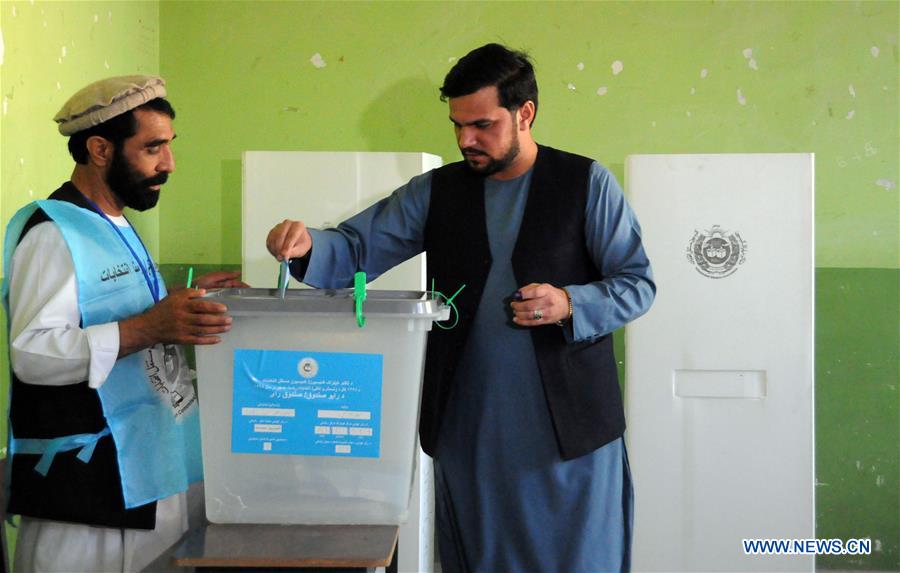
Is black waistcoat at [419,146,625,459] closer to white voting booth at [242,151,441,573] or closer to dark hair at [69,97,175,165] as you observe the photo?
dark hair at [69,97,175,165]

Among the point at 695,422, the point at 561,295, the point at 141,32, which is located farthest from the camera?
the point at 141,32

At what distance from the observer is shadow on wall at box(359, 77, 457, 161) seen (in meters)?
3.41

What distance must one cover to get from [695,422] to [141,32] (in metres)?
2.32

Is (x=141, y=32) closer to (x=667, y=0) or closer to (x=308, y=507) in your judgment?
(x=667, y=0)

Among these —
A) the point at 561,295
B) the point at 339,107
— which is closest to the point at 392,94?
the point at 339,107

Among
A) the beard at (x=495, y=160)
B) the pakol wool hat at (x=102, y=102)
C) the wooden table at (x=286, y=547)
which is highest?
the pakol wool hat at (x=102, y=102)

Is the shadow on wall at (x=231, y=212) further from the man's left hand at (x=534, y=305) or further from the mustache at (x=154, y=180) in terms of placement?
the man's left hand at (x=534, y=305)

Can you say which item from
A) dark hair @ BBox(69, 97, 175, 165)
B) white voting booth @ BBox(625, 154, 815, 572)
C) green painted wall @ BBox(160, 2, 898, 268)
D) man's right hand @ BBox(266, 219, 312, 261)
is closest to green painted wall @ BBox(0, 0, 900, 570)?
green painted wall @ BBox(160, 2, 898, 268)

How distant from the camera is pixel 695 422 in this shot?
2.88 meters

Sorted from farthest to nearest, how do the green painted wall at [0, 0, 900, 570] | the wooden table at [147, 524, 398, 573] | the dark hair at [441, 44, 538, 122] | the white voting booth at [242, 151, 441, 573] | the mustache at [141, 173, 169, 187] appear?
1. the green painted wall at [0, 0, 900, 570]
2. the white voting booth at [242, 151, 441, 573]
3. the dark hair at [441, 44, 538, 122]
4. the mustache at [141, 173, 169, 187]
5. the wooden table at [147, 524, 398, 573]

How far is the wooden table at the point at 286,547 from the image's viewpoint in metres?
1.26

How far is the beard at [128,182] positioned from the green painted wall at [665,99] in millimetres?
1731

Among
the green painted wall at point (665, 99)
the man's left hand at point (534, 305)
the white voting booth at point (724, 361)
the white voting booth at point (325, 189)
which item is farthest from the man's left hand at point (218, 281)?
the green painted wall at point (665, 99)

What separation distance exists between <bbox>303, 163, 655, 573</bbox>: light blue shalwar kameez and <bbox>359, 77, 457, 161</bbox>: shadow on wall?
1.67m
